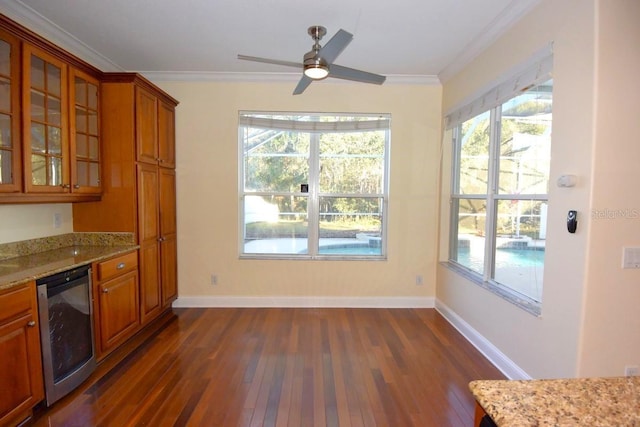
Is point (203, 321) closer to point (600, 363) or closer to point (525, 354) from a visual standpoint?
point (525, 354)

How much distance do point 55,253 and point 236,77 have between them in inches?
99.1

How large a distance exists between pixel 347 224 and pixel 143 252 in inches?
89.6

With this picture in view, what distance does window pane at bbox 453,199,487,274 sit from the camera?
9.96 feet

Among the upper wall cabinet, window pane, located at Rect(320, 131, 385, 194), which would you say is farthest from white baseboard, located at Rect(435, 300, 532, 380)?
the upper wall cabinet

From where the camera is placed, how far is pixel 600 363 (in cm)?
184

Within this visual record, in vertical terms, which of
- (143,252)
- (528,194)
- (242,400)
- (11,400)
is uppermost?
(528,194)

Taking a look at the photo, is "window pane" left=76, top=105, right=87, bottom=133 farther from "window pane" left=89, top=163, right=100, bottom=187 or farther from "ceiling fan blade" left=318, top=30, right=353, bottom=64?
"ceiling fan blade" left=318, top=30, right=353, bottom=64

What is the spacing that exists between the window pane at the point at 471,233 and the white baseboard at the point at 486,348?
0.57 meters

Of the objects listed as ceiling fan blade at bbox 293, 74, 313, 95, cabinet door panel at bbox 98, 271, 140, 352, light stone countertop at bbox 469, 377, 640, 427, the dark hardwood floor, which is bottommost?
the dark hardwood floor

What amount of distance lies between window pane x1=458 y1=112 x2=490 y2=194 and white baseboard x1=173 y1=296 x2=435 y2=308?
149cm

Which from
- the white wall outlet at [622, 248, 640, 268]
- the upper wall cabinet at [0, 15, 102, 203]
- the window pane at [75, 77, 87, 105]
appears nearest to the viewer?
the white wall outlet at [622, 248, 640, 268]

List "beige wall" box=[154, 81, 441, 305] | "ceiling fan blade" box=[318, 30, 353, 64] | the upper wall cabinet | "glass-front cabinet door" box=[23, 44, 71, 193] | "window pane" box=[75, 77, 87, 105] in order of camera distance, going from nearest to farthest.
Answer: "ceiling fan blade" box=[318, 30, 353, 64]
the upper wall cabinet
"glass-front cabinet door" box=[23, 44, 71, 193]
"window pane" box=[75, 77, 87, 105]
"beige wall" box=[154, 81, 441, 305]

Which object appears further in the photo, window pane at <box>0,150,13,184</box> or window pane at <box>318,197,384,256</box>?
window pane at <box>318,197,384,256</box>

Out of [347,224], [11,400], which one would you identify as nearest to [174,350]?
[11,400]
